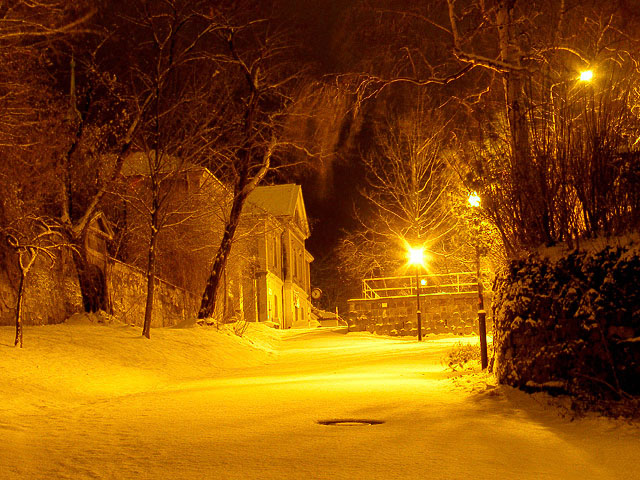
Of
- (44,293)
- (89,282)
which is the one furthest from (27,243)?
(89,282)

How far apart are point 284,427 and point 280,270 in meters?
39.5

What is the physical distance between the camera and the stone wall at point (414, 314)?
96.2 feet

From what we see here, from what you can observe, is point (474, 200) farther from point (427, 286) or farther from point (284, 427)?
point (427, 286)

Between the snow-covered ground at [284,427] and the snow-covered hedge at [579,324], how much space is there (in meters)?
0.47

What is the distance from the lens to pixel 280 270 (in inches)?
1848

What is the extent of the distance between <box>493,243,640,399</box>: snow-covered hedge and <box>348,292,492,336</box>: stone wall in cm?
2019

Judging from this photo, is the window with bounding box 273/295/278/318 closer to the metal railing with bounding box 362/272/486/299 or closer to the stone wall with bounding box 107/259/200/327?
the metal railing with bounding box 362/272/486/299

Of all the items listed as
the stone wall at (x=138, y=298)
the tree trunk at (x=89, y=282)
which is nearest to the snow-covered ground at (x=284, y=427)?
the tree trunk at (x=89, y=282)

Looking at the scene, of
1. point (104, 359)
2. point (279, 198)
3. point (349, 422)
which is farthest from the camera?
point (279, 198)

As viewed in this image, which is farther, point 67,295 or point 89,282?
point 89,282

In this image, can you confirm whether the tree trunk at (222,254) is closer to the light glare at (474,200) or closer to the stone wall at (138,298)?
the stone wall at (138,298)

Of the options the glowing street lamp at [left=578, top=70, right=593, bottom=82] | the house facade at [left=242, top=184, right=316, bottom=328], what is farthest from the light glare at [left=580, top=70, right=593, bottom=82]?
the house facade at [left=242, top=184, right=316, bottom=328]

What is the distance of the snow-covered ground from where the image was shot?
572 cm

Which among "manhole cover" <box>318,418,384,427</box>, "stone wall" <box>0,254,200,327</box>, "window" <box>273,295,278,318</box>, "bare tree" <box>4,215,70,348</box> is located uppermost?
"bare tree" <box>4,215,70,348</box>
